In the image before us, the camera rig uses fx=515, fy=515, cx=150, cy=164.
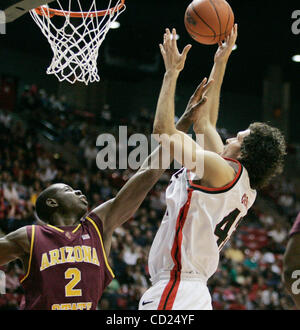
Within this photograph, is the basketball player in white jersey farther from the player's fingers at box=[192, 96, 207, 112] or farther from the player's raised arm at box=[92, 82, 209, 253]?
the player's raised arm at box=[92, 82, 209, 253]

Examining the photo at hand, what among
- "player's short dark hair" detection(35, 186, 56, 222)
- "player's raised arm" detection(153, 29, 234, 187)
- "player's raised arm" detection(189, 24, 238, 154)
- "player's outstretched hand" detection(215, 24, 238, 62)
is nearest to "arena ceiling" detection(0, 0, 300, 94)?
"player's outstretched hand" detection(215, 24, 238, 62)

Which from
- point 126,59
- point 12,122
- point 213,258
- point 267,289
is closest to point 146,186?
point 213,258

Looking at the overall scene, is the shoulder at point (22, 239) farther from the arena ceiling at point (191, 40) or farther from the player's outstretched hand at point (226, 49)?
the arena ceiling at point (191, 40)

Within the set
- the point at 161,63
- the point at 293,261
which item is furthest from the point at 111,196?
the point at 293,261

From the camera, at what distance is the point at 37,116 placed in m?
12.4

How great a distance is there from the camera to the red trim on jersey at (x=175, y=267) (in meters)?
2.44

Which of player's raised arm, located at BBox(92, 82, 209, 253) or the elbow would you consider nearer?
the elbow

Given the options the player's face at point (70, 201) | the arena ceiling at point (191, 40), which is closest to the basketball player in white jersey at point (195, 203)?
the player's face at point (70, 201)

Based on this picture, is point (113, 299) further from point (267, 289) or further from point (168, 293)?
point (168, 293)

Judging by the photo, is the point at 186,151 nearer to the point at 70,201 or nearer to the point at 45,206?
the point at 70,201

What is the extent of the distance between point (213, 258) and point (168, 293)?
11.4 inches

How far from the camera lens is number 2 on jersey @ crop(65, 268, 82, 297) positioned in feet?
8.75

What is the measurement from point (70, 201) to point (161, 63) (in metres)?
12.6

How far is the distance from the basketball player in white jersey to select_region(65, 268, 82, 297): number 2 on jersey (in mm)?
376
